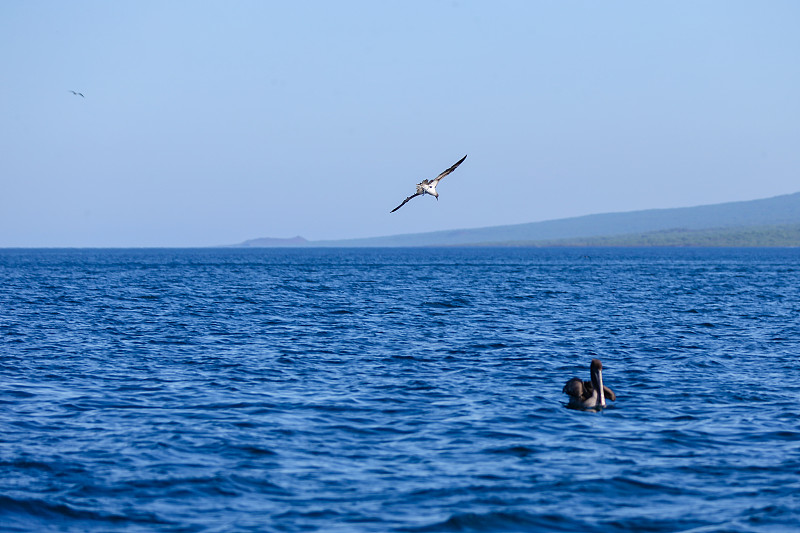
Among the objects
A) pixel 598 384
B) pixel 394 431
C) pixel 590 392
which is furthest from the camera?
pixel 590 392

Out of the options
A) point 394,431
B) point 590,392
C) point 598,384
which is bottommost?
point 394,431

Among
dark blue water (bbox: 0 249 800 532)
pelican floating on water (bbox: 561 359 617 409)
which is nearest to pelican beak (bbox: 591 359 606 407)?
pelican floating on water (bbox: 561 359 617 409)

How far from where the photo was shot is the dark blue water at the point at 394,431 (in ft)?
44.6

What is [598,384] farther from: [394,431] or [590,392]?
[394,431]

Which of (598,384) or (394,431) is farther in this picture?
(598,384)

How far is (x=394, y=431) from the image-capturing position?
61.5 ft

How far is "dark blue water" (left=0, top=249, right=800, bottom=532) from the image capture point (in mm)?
13586

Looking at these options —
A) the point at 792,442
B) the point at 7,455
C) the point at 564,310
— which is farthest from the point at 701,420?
the point at 564,310

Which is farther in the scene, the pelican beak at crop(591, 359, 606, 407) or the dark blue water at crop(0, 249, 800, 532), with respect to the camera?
the pelican beak at crop(591, 359, 606, 407)

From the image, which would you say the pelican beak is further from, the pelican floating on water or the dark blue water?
the dark blue water

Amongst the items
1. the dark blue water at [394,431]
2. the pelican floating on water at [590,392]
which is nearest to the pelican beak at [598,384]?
the pelican floating on water at [590,392]

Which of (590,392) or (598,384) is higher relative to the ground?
(598,384)

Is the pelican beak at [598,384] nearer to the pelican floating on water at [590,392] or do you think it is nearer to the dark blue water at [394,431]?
the pelican floating on water at [590,392]

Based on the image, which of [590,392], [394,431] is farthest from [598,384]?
[394,431]
